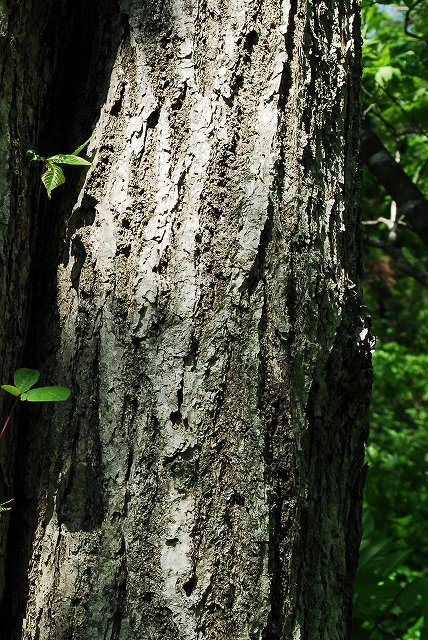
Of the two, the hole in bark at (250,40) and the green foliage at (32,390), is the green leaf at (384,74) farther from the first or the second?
the green foliage at (32,390)

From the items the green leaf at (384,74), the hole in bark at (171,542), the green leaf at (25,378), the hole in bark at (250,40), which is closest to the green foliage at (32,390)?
the green leaf at (25,378)

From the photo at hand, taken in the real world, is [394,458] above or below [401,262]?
below

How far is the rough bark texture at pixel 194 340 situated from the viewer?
1.09 meters

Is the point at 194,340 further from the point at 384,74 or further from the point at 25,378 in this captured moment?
the point at 384,74

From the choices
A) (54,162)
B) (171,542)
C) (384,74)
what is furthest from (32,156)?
(384,74)

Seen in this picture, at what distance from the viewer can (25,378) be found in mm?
1156

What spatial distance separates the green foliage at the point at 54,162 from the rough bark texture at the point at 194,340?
6cm

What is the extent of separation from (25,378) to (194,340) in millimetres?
298

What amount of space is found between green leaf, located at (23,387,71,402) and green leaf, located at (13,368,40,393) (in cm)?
3

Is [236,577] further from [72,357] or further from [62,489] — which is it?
[72,357]

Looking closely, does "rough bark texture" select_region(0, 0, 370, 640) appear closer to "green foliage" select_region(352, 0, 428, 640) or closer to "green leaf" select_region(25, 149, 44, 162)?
"green leaf" select_region(25, 149, 44, 162)

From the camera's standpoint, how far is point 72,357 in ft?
3.99

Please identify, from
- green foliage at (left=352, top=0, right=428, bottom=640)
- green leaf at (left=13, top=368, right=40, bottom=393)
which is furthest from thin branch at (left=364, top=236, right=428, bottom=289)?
green leaf at (left=13, top=368, right=40, bottom=393)

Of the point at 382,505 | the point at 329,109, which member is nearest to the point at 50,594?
the point at 329,109
